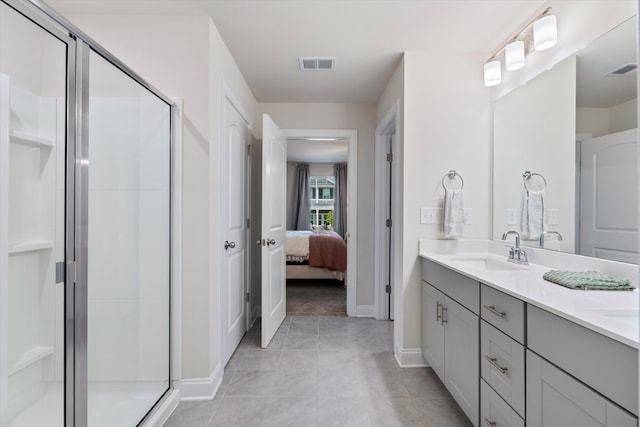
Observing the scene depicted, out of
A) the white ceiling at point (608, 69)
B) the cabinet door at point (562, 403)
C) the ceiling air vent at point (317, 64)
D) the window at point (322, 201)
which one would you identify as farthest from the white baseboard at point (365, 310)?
the window at point (322, 201)

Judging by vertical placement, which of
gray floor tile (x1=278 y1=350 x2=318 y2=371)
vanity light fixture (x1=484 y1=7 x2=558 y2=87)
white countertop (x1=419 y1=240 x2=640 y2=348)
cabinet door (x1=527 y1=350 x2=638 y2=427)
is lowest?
gray floor tile (x1=278 y1=350 x2=318 y2=371)

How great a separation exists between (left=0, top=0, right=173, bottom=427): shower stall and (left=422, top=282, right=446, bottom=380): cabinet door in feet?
5.84

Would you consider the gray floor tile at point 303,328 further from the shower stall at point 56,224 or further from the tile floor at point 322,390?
the shower stall at point 56,224

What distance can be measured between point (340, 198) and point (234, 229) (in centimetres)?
594

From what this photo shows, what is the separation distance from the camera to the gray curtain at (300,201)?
8.24 m

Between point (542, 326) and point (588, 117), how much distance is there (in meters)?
1.10

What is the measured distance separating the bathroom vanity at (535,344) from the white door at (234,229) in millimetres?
1490

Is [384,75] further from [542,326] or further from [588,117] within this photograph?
[542,326]

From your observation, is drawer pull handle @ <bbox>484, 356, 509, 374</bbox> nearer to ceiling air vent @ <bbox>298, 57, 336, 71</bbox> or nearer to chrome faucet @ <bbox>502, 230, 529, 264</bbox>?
chrome faucet @ <bbox>502, 230, 529, 264</bbox>

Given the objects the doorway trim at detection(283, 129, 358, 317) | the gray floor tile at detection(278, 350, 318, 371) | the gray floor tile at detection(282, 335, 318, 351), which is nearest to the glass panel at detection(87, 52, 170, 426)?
the gray floor tile at detection(278, 350, 318, 371)

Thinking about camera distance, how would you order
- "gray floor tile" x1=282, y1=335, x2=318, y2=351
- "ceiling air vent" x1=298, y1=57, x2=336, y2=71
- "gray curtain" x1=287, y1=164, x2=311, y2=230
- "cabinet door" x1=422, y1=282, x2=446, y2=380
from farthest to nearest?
"gray curtain" x1=287, y1=164, x2=311, y2=230 < "gray floor tile" x1=282, y1=335, x2=318, y2=351 < "ceiling air vent" x1=298, y1=57, x2=336, y2=71 < "cabinet door" x1=422, y1=282, x2=446, y2=380

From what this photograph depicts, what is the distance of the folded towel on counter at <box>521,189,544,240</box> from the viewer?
1.83m

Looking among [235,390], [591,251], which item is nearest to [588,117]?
[591,251]

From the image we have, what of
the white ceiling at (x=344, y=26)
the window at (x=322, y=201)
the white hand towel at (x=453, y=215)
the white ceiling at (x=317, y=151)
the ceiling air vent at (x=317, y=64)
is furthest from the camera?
the window at (x=322, y=201)
